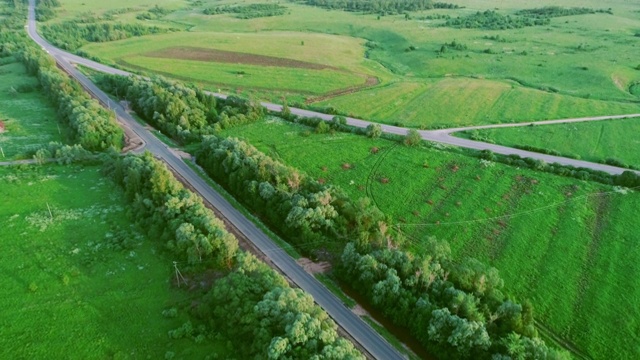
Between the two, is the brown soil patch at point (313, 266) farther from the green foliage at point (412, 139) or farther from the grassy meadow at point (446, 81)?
the grassy meadow at point (446, 81)

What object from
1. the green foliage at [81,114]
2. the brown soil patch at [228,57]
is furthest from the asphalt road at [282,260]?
the brown soil patch at [228,57]

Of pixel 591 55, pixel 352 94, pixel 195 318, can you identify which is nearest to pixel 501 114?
pixel 352 94

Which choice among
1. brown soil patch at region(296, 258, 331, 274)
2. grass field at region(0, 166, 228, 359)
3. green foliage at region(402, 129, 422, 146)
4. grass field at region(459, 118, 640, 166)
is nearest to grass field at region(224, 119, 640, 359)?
green foliage at region(402, 129, 422, 146)

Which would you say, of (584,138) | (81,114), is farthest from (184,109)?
(584,138)

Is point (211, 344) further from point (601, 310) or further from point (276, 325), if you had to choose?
point (601, 310)

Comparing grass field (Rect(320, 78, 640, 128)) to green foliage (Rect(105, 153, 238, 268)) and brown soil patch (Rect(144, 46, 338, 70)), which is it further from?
green foliage (Rect(105, 153, 238, 268))

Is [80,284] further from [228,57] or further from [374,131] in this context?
[228,57]

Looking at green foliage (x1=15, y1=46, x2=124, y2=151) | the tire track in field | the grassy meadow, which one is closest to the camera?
the tire track in field
